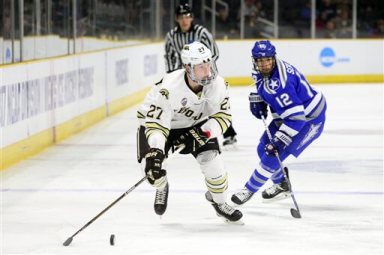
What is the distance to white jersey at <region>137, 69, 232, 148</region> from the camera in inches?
222

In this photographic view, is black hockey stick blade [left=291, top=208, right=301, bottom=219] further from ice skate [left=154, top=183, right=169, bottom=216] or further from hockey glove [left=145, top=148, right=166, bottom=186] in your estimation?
hockey glove [left=145, top=148, right=166, bottom=186]

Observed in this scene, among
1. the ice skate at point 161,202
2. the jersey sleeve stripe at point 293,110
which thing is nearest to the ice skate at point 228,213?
the ice skate at point 161,202

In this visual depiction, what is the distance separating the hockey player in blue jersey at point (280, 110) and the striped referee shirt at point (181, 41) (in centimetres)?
325

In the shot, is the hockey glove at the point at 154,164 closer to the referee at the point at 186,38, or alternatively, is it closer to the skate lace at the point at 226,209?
the skate lace at the point at 226,209

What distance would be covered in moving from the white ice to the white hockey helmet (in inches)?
34.4

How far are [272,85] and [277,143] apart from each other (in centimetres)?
36

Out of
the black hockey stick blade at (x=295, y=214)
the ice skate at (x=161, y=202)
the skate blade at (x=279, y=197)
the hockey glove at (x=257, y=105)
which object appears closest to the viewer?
the ice skate at (x=161, y=202)

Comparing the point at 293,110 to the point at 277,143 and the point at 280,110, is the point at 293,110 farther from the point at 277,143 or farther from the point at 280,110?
the point at 277,143

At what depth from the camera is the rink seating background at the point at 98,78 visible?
29.0 ft

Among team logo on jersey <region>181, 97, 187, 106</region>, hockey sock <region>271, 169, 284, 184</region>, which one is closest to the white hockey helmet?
team logo on jersey <region>181, 97, 187, 106</region>

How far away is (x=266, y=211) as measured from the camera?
6602 mm

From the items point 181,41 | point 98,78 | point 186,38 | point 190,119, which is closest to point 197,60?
point 190,119

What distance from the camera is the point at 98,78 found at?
41.3 feet

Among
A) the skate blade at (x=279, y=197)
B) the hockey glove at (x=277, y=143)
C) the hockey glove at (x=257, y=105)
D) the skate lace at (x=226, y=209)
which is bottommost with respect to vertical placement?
the skate blade at (x=279, y=197)
